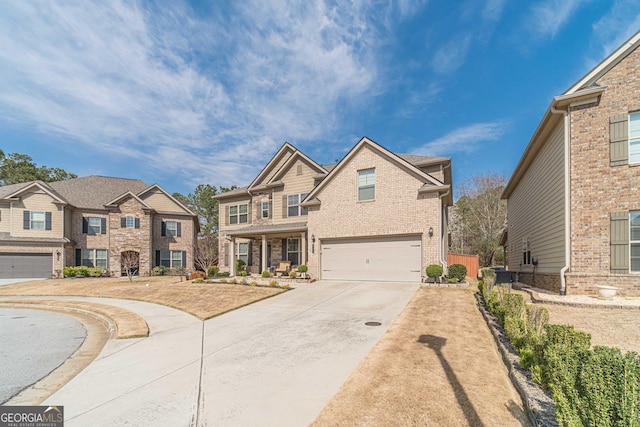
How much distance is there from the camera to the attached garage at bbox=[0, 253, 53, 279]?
24.2 metres

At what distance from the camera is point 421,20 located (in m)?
14.7

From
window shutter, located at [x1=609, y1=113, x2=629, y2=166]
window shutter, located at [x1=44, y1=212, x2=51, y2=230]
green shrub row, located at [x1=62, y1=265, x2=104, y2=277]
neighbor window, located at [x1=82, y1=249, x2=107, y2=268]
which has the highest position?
window shutter, located at [x1=609, y1=113, x2=629, y2=166]

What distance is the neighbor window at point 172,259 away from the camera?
92.9 ft

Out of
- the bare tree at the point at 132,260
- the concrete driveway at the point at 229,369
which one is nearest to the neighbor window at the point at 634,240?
the concrete driveway at the point at 229,369

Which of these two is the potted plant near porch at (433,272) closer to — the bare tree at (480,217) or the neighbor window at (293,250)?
the neighbor window at (293,250)

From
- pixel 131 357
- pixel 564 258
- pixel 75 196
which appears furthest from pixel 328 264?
pixel 75 196

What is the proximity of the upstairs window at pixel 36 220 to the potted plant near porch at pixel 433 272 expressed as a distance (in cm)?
2964

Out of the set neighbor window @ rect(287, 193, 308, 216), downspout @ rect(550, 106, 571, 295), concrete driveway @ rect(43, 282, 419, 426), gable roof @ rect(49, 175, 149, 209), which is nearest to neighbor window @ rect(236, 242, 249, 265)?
neighbor window @ rect(287, 193, 308, 216)

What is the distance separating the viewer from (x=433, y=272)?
13.8 meters

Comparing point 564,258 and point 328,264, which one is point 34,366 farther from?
point 564,258

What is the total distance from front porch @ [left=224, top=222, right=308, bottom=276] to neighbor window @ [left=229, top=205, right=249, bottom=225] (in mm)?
1631

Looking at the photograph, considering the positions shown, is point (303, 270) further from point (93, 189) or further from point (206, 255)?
point (93, 189)

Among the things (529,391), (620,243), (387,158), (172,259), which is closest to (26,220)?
(172,259)

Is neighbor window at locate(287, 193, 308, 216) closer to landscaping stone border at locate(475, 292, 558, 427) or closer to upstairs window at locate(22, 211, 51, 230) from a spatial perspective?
landscaping stone border at locate(475, 292, 558, 427)
